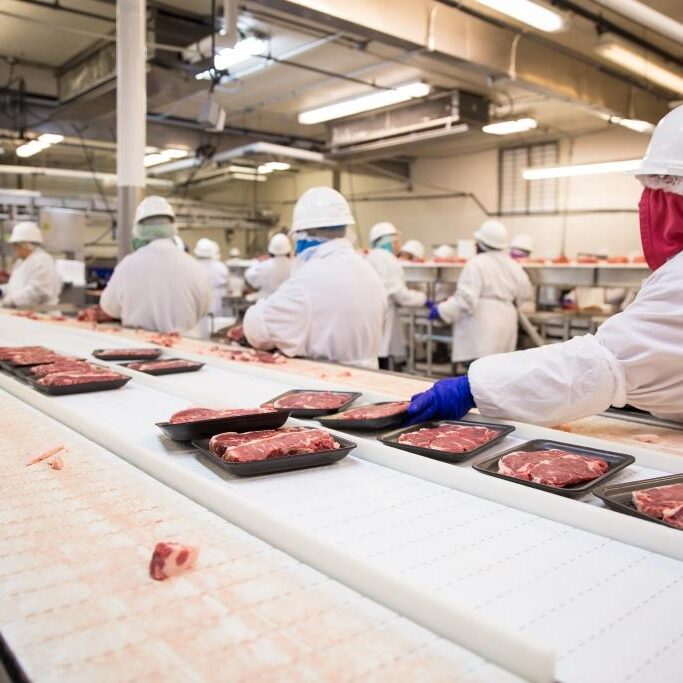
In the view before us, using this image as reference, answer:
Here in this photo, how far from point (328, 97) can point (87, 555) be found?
1040 cm

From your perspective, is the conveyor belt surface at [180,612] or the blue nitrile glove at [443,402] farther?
the blue nitrile glove at [443,402]

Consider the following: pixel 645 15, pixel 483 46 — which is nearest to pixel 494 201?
pixel 483 46

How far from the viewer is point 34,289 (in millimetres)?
7750

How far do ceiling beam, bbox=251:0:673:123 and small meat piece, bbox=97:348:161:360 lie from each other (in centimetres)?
269

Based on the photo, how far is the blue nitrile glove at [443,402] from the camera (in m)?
2.06

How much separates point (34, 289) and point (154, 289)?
11.3ft

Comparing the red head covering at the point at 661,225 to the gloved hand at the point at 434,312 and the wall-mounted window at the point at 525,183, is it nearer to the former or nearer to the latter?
the gloved hand at the point at 434,312

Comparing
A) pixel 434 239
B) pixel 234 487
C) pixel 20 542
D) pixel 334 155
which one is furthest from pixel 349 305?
pixel 434 239

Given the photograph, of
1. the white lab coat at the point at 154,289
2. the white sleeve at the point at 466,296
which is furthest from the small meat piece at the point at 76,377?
the white sleeve at the point at 466,296

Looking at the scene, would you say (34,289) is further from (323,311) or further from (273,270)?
(323,311)

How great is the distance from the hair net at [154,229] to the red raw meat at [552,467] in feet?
13.6

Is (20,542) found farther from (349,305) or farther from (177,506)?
(349,305)

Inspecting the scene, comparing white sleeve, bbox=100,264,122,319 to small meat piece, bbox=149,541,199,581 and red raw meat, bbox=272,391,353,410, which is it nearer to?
red raw meat, bbox=272,391,353,410

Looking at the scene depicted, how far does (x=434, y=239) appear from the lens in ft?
49.5
